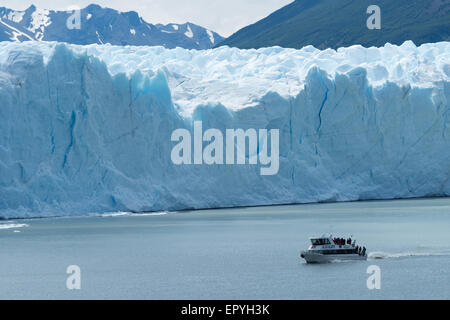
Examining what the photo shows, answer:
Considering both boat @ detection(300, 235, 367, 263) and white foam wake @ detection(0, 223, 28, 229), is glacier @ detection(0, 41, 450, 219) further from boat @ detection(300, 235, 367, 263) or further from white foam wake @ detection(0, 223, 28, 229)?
boat @ detection(300, 235, 367, 263)

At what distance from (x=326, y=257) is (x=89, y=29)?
108 metres

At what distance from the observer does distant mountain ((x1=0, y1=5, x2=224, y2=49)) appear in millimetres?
124812

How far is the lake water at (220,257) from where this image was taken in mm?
18344

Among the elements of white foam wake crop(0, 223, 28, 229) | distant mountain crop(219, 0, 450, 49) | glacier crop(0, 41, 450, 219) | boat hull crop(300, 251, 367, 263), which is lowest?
boat hull crop(300, 251, 367, 263)

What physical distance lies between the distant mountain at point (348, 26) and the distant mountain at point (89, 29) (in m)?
21.3

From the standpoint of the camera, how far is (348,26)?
96312mm

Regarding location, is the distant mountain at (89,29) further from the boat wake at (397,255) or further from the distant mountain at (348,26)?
the boat wake at (397,255)

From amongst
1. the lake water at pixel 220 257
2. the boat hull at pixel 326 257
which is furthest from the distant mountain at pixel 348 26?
the boat hull at pixel 326 257

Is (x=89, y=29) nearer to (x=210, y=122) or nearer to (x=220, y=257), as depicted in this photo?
(x=210, y=122)

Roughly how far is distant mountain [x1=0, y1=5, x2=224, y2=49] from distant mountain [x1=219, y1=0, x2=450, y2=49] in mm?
21256

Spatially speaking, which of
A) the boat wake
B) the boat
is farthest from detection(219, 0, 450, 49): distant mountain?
the boat

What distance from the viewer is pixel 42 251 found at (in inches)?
968

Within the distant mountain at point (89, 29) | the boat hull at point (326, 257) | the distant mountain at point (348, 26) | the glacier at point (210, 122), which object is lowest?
the boat hull at point (326, 257)
